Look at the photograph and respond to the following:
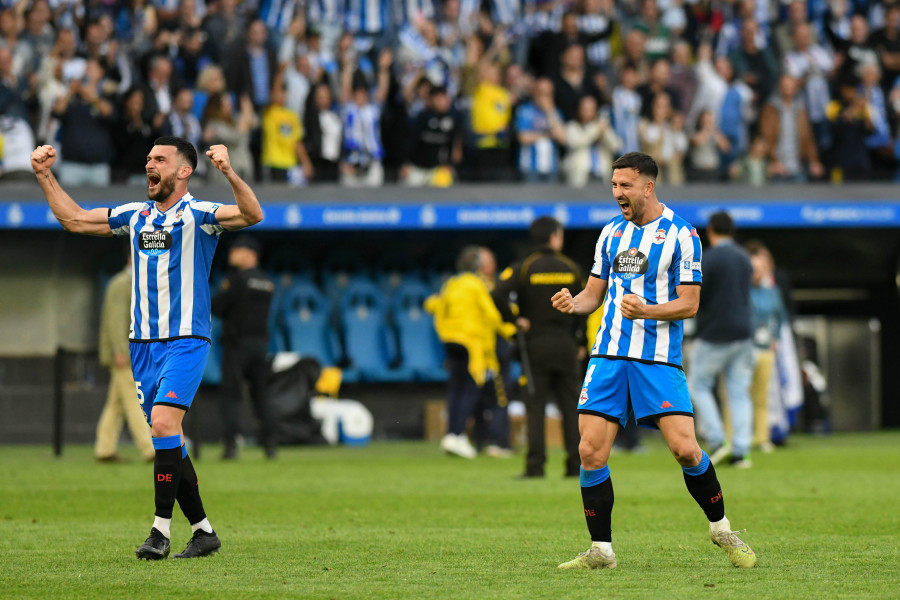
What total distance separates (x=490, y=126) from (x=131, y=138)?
467 centimetres

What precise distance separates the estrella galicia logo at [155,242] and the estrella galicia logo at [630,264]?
219 centimetres

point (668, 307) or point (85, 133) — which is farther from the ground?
point (85, 133)

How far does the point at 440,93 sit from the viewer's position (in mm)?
18031

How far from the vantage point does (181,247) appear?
6.70 metres

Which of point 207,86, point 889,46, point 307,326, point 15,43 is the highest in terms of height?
point 889,46

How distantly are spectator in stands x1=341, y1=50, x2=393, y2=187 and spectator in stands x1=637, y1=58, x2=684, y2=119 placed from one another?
12.1 ft

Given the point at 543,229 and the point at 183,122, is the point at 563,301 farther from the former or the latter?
the point at 183,122

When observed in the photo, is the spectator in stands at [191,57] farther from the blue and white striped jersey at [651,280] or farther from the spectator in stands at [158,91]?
the blue and white striped jersey at [651,280]

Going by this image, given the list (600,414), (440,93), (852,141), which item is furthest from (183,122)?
(600,414)

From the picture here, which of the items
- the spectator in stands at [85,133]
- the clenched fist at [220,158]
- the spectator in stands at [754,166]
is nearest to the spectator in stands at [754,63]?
the spectator in stands at [754,166]

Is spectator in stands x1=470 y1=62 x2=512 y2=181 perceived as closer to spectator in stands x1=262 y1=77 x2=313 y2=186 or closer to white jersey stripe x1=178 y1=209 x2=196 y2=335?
spectator in stands x1=262 y1=77 x2=313 y2=186

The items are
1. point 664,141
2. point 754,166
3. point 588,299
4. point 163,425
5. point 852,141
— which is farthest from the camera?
point 852,141

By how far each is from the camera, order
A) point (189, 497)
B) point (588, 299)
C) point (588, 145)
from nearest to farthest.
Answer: point (588, 299), point (189, 497), point (588, 145)

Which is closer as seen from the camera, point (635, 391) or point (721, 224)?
point (635, 391)
